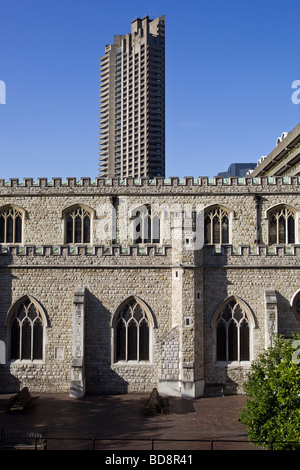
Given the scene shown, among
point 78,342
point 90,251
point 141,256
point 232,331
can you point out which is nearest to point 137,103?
point 90,251

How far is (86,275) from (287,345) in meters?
11.7

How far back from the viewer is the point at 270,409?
15.2 m

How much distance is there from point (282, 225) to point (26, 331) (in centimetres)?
1752

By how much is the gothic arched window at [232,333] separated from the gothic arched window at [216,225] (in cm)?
708

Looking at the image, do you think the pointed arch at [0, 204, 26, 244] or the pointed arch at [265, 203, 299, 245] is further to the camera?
the pointed arch at [0, 204, 26, 244]

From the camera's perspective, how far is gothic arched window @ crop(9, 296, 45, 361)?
2425 cm

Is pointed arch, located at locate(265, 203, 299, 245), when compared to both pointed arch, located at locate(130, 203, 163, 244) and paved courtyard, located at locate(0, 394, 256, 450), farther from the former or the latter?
paved courtyard, located at locate(0, 394, 256, 450)

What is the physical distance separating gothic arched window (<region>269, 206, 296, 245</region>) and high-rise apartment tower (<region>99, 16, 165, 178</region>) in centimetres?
6986

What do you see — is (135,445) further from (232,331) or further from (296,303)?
→ (296,303)

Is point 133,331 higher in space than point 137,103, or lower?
lower

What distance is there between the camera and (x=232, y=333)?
24.0m

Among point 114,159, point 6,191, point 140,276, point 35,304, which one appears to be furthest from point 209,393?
point 114,159

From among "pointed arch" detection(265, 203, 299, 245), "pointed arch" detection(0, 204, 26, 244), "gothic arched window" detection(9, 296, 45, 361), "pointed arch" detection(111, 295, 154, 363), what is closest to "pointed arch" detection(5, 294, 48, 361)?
"gothic arched window" detection(9, 296, 45, 361)
